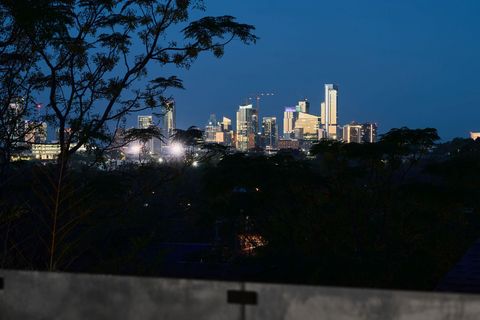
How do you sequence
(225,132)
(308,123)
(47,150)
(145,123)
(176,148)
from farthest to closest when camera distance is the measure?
(308,123)
(225,132)
(176,148)
(145,123)
(47,150)

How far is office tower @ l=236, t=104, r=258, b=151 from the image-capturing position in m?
98.1

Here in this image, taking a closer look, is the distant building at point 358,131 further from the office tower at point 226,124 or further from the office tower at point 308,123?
the office tower at point 308,123

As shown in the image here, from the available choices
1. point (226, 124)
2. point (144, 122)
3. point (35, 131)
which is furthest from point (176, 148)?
point (226, 124)

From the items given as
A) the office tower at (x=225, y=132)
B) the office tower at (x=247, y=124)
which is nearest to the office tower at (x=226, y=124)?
the office tower at (x=225, y=132)

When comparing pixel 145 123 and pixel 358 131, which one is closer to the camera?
pixel 145 123

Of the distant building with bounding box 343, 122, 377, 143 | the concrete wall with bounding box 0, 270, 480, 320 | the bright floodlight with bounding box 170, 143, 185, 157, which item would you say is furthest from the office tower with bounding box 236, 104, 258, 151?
the concrete wall with bounding box 0, 270, 480, 320

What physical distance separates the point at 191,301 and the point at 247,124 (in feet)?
353

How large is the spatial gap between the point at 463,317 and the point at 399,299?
0.29 metres

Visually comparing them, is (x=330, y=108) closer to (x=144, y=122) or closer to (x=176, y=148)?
(x=176, y=148)

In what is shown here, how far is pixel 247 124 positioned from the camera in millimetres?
110688

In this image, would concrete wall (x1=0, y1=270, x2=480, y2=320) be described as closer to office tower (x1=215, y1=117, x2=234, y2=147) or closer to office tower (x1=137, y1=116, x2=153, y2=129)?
office tower (x1=137, y1=116, x2=153, y2=129)

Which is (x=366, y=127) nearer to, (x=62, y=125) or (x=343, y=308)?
(x=62, y=125)

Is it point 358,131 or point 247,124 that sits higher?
point 247,124

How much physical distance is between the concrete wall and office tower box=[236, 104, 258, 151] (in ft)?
300
